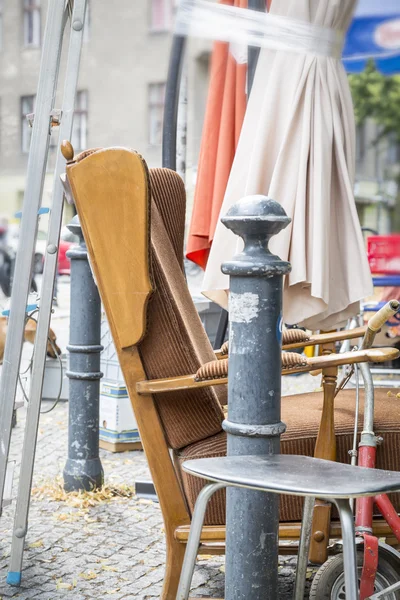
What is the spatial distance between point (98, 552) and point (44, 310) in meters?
0.98

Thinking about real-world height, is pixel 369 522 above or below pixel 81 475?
above

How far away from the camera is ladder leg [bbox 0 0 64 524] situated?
2693 mm

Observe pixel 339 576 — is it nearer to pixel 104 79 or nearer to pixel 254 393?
pixel 254 393

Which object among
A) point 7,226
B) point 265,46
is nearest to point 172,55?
point 265,46

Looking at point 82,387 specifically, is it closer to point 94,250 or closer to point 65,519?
point 65,519

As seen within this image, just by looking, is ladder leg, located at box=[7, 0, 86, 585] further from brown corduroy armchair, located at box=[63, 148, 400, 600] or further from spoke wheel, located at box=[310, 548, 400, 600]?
spoke wheel, located at box=[310, 548, 400, 600]

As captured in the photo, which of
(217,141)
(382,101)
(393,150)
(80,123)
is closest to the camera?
(393,150)

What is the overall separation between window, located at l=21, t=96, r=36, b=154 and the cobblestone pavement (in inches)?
56.9

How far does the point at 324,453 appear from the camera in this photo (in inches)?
93.9

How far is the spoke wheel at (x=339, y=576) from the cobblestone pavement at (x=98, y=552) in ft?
1.40

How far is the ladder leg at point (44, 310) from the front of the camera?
276 centimetres

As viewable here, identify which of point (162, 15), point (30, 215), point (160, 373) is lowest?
point (160, 373)

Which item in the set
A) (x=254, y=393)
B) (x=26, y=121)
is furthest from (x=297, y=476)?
(x=26, y=121)

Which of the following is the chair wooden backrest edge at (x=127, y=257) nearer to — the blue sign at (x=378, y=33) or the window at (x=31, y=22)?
the window at (x=31, y=22)
